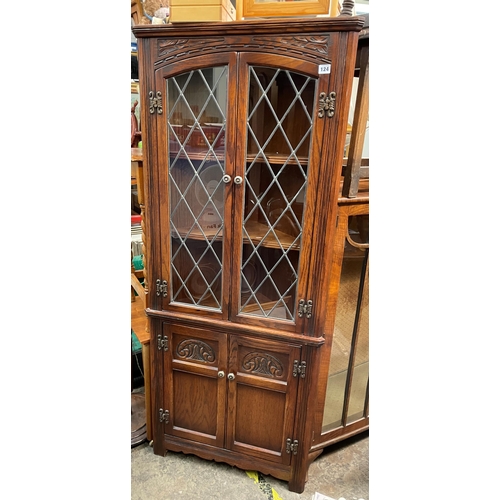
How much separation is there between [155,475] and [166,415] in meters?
0.27

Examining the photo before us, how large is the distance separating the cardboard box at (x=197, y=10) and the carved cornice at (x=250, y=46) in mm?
61

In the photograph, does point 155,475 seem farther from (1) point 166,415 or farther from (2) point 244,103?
(2) point 244,103

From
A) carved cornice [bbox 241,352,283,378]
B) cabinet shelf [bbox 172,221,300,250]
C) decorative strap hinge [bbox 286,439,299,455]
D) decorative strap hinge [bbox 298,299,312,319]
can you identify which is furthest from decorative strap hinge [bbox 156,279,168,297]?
decorative strap hinge [bbox 286,439,299,455]

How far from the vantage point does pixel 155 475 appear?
1.64 metres

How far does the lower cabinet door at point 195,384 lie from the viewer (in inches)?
60.5

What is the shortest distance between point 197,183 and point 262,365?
0.79 meters

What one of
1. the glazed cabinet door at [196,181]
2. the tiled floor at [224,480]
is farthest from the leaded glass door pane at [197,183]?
the tiled floor at [224,480]

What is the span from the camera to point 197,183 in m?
1.41

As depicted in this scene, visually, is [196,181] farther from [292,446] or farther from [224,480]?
[224,480]

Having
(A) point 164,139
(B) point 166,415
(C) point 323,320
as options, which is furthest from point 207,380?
(A) point 164,139

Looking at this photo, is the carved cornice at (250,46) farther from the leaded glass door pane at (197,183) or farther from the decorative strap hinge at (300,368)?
the decorative strap hinge at (300,368)

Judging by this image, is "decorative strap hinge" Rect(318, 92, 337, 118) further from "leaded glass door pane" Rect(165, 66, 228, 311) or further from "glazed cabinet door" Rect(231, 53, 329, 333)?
"leaded glass door pane" Rect(165, 66, 228, 311)

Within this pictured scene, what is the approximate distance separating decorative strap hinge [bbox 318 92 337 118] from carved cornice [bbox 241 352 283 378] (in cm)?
95

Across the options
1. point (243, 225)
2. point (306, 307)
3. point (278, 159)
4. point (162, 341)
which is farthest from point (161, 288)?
point (278, 159)
